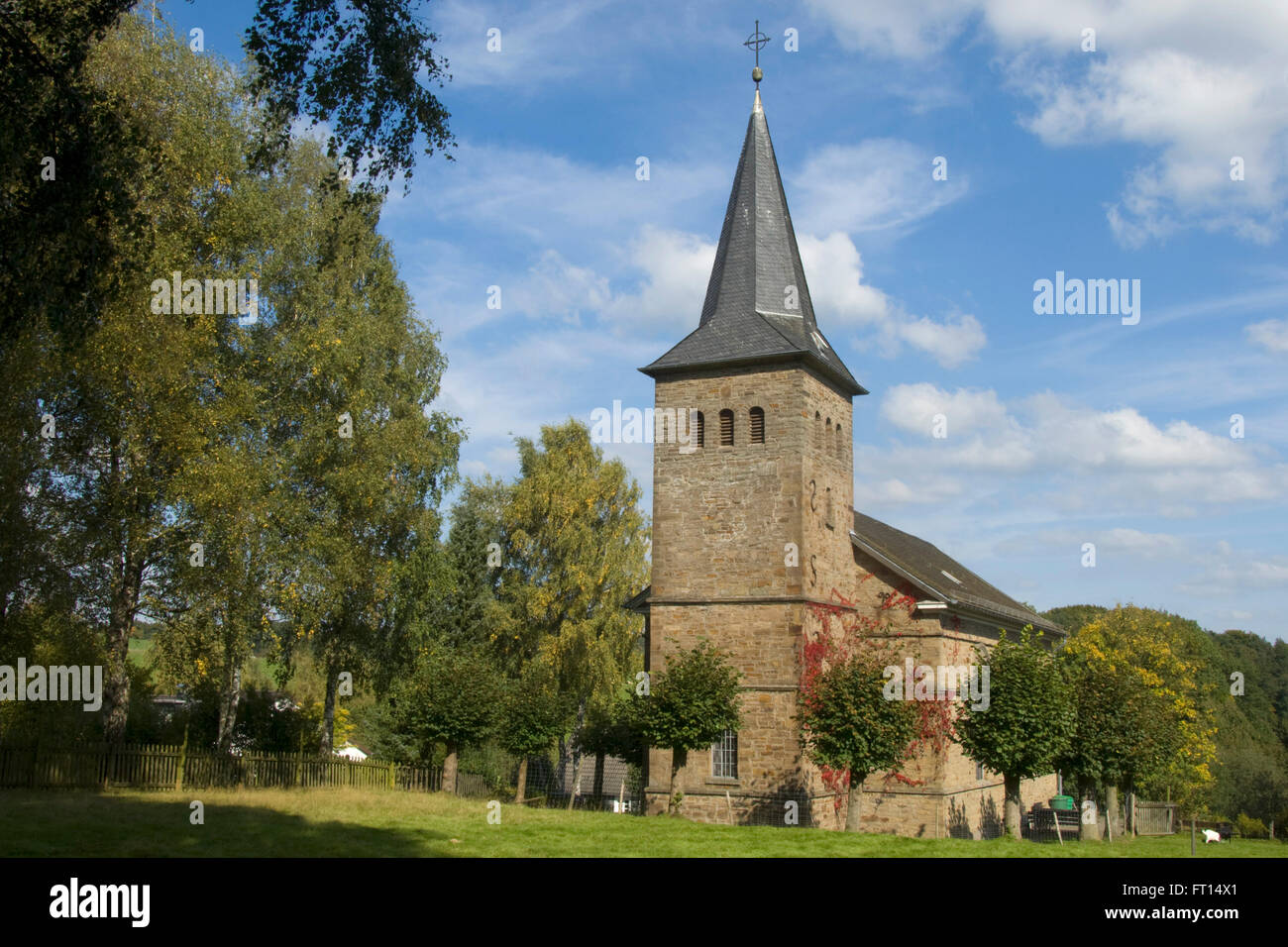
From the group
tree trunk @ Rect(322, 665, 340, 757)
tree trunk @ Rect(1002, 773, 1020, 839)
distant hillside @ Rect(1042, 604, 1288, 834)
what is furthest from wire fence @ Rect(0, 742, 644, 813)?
distant hillside @ Rect(1042, 604, 1288, 834)

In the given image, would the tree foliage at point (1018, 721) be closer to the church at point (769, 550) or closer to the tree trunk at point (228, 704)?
the church at point (769, 550)

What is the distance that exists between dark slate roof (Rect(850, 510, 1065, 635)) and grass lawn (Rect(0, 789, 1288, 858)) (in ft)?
27.1

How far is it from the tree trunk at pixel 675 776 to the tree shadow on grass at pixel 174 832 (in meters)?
8.35

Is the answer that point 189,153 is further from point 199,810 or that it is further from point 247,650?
point 199,810

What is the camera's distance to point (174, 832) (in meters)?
15.0

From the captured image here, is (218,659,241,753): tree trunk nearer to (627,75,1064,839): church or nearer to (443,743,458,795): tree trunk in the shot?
(443,743,458,795): tree trunk

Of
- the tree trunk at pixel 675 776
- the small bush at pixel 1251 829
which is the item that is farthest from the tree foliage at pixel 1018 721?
the small bush at pixel 1251 829

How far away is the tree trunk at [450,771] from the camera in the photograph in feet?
90.8

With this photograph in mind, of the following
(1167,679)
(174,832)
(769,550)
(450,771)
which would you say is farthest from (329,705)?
(1167,679)

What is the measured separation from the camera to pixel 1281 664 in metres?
100

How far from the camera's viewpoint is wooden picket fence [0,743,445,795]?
65.9ft
